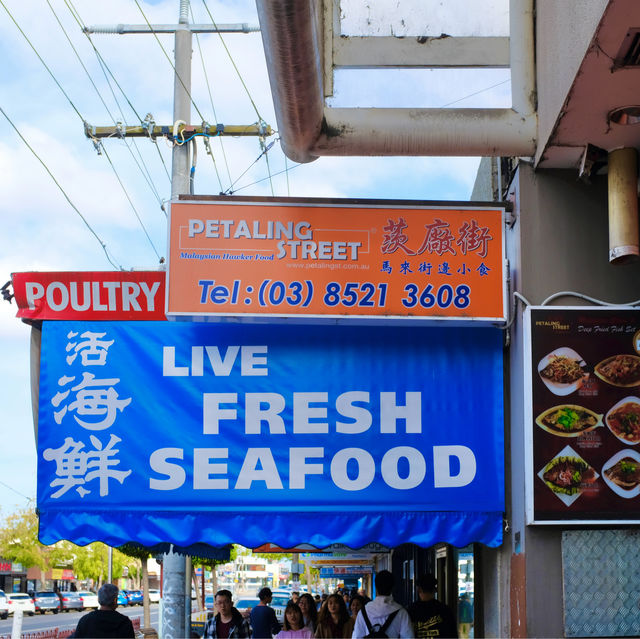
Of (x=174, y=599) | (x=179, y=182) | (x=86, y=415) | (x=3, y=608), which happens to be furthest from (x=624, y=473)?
(x=3, y=608)

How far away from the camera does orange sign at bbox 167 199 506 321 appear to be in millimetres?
7980

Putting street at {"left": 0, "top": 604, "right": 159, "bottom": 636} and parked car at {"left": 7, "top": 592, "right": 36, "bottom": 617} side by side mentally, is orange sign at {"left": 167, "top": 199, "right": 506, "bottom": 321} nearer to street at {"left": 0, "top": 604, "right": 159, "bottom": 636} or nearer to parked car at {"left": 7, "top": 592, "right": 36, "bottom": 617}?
street at {"left": 0, "top": 604, "right": 159, "bottom": 636}

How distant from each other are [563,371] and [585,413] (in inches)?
15.0

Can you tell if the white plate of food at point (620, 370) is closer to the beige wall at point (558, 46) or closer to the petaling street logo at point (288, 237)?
the beige wall at point (558, 46)

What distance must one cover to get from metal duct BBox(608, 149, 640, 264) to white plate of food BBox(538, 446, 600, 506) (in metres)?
1.61

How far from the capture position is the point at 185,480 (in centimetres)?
812

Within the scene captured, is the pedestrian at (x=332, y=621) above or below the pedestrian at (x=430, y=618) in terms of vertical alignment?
below

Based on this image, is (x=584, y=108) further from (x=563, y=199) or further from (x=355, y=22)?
(x=355, y=22)

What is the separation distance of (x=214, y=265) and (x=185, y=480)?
187cm

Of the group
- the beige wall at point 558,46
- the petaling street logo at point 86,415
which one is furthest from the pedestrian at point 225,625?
the beige wall at point 558,46

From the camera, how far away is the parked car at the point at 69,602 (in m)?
58.6

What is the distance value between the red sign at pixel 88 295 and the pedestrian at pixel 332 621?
14.5ft

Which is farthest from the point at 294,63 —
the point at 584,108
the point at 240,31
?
the point at 240,31

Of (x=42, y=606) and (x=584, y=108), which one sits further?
(x=42, y=606)
